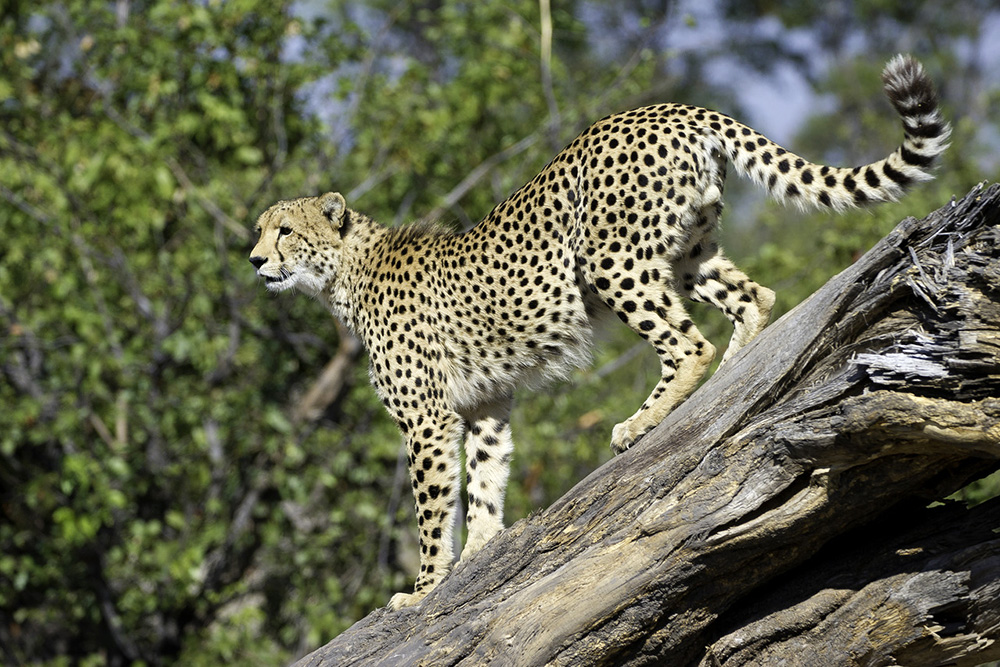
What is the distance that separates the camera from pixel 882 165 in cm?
451

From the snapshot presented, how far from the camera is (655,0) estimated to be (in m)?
22.7

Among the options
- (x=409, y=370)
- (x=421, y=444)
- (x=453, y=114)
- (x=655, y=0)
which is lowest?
(x=421, y=444)

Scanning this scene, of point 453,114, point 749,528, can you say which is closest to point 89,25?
point 453,114

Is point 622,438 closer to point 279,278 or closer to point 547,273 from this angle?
point 547,273

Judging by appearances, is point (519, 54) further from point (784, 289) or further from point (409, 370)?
point (409, 370)

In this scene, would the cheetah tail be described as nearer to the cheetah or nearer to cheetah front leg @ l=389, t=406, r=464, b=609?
the cheetah

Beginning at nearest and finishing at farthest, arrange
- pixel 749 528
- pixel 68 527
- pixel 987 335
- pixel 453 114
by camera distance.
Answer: pixel 987 335 → pixel 749 528 → pixel 68 527 → pixel 453 114

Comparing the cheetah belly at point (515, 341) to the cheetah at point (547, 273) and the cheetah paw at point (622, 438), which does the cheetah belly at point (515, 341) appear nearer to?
the cheetah at point (547, 273)

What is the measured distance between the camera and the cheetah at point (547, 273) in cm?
488

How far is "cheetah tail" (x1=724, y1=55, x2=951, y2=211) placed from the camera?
4074 mm

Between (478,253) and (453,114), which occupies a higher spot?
(453,114)

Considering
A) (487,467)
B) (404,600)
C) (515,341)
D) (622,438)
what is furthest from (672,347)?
(404,600)

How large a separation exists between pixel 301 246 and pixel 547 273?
169 centimetres

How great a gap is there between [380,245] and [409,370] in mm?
1012
